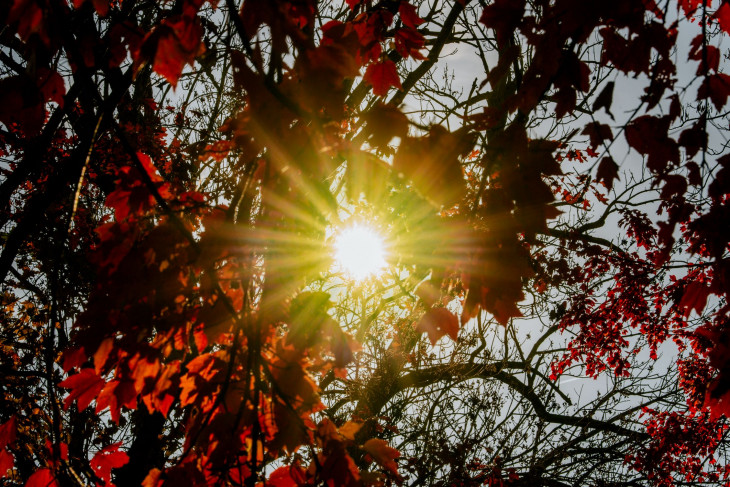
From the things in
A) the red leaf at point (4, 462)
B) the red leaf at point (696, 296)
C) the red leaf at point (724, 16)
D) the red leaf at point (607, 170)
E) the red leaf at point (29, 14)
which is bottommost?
the red leaf at point (696, 296)

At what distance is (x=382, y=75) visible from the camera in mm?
2439

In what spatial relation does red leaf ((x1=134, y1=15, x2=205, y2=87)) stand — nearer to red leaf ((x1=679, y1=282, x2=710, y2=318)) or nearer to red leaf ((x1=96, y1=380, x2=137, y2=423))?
red leaf ((x1=96, y1=380, x2=137, y2=423))

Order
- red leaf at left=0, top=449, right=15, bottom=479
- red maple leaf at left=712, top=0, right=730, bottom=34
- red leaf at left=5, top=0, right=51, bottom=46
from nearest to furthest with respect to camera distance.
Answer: red leaf at left=5, top=0, right=51, bottom=46
red maple leaf at left=712, top=0, right=730, bottom=34
red leaf at left=0, top=449, right=15, bottom=479

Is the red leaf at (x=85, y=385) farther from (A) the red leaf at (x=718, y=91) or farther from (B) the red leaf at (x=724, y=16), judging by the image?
(B) the red leaf at (x=724, y=16)

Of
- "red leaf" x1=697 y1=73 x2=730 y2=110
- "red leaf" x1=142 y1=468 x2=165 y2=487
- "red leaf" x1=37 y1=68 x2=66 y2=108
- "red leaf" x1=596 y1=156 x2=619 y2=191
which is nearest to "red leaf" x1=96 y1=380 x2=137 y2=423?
"red leaf" x1=142 y1=468 x2=165 y2=487

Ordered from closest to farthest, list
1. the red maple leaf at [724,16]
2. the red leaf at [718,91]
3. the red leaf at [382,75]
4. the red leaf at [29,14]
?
the red leaf at [29,14] < the red leaf at [718,91] < the red maple leaf at [724,16] < the red leaf at [382,75]

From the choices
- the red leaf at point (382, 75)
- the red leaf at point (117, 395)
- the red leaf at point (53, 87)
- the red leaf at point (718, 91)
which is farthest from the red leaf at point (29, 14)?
the red leaf at point (718, 91)

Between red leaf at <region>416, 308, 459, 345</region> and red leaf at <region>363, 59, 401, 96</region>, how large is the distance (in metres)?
1.34

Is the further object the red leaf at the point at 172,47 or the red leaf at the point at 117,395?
the red leaf at the point at 117,395

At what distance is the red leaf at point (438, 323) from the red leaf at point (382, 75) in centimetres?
134

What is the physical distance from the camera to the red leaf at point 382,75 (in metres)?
2.43

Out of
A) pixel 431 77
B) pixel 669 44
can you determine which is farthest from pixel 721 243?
pixel 431 77

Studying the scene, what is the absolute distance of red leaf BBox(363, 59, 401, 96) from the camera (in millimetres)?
2426

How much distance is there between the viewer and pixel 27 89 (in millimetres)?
1563
